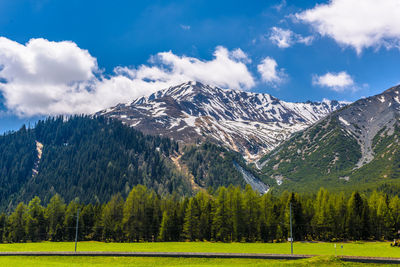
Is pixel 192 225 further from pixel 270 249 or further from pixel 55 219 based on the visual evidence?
pixel 55 219

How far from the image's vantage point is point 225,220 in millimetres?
119000

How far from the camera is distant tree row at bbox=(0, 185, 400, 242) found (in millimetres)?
118250

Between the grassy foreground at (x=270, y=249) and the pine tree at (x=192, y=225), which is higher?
the pine tree at (x=192, y=225)

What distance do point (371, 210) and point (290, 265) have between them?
273 ft

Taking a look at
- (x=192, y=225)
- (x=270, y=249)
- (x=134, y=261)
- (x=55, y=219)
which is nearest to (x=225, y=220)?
(x=192, y=225)

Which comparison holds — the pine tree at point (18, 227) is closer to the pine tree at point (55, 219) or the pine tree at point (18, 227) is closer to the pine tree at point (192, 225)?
the pine tree at point (55, 219)

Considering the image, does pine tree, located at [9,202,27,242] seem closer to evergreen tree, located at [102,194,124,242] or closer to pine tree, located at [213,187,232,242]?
evergreen tree, located at [102,194,124,242]

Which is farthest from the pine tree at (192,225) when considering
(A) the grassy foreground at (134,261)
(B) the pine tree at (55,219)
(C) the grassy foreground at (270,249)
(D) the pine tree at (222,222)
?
(B) the pine tree at (55,219)

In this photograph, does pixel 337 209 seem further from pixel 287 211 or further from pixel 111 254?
pixel 111 254

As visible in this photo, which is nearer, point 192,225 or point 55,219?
point 192,225

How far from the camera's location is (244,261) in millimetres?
68562

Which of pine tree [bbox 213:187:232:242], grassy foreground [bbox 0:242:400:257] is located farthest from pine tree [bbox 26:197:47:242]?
pine tree [bbox 213:187:232:242]

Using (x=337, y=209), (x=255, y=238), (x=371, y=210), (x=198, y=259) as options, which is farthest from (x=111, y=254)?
(x=371, y=210)

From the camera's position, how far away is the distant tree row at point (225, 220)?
388 feet
